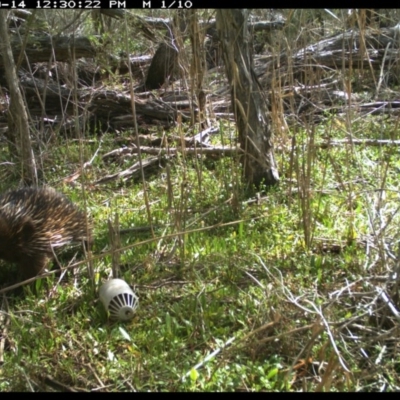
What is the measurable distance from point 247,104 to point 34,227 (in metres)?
1.95

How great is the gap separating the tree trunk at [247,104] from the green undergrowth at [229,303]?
0.14 m

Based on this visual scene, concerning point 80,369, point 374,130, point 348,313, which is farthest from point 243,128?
point 80,369

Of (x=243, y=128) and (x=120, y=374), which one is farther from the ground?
(x=243, y=128)

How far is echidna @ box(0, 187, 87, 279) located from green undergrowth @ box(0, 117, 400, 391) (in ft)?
0.80

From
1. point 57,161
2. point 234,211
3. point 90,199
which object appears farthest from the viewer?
point 57,161

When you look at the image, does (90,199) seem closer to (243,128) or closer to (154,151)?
(154,151)

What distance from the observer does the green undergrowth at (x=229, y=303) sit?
2805mm

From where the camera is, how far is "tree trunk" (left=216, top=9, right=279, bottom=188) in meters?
4.72

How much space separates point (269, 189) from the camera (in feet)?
16.8

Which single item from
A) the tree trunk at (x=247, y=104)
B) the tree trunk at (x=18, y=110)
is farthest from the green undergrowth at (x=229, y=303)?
the tree trunk at (x=18, y=110)

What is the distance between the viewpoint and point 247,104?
4.91m

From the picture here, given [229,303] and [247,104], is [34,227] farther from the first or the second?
[247,104]

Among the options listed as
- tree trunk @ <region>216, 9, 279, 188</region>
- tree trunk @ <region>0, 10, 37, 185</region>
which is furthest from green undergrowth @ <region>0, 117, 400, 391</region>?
tree trunk @ <region>0, 10, 37, 185</region>

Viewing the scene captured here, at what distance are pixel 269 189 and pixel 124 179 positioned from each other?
59.6 inches
